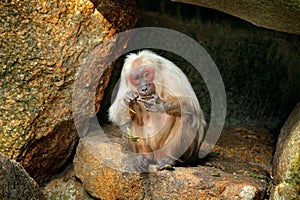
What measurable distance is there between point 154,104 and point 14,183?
6.94 ft

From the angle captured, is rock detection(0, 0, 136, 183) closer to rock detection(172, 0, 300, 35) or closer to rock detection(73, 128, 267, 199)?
rock detection(73, 128, 267, 199)

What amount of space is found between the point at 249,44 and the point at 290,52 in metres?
0.63

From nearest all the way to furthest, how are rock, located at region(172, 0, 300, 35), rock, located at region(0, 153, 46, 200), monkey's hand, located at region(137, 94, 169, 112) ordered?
rock, located at region(0, 153, 46, 200)
rock, located at region(172, 0, 300, 35)
monkey's hand, located at region(137, 94, 169, 112)

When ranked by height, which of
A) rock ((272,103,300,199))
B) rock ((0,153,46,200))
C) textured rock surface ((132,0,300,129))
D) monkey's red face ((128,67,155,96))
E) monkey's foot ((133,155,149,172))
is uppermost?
textured rock surface ((132,0,300,129))

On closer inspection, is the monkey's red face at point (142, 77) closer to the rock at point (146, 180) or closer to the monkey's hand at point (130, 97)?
the monkey's hand at point (130, 97)

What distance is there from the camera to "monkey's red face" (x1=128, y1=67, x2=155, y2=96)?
709 centimetres

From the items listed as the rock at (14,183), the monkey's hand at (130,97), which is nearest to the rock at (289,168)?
the monkey's hand at (130,97)

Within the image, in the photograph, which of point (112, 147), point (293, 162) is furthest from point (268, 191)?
point (112, 147)

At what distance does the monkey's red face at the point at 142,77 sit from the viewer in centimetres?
709

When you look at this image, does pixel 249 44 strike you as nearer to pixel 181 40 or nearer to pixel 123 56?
pixel 181 40

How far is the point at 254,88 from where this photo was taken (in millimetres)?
8953

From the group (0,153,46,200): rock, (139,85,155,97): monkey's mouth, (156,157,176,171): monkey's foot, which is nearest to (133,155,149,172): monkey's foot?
(156,157,176,171): monkey's foot

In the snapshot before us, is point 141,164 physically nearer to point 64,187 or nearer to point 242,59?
point 64,187

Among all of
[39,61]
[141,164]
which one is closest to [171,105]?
[141,164]
